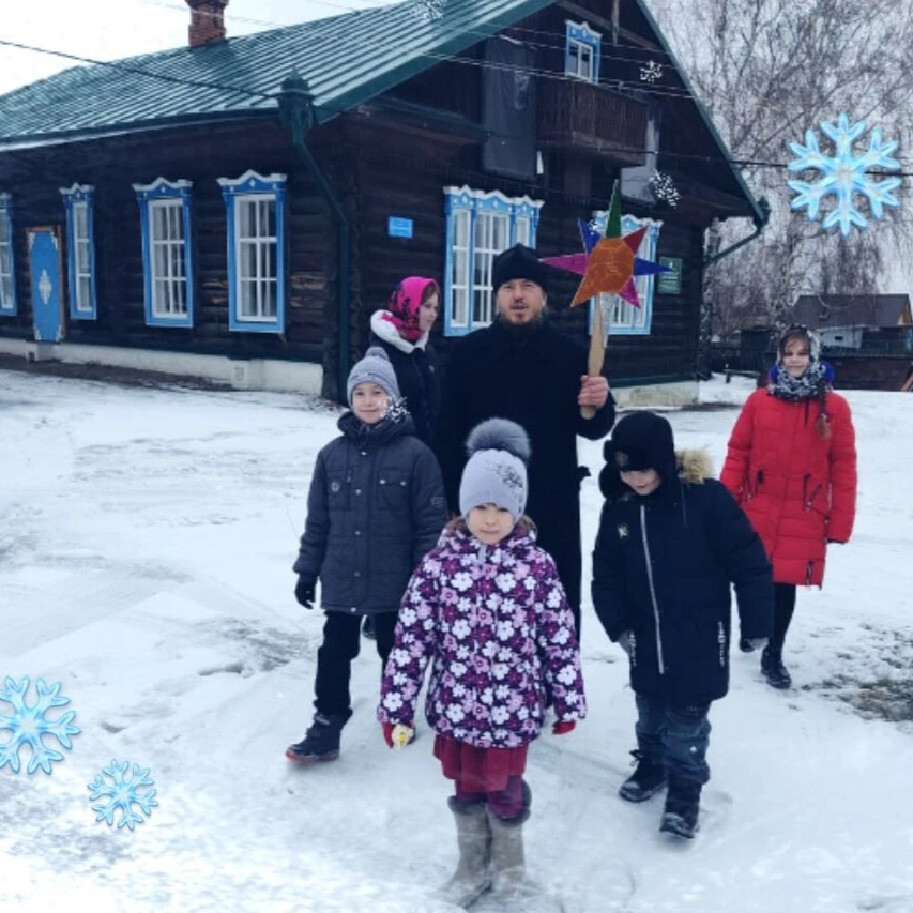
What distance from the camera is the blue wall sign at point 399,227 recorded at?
11227mm

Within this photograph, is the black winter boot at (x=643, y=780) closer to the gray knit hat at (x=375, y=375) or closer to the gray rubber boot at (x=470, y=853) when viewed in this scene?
the gray rubber boot at (x=470, y=853)

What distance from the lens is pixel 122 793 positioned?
2992 mm

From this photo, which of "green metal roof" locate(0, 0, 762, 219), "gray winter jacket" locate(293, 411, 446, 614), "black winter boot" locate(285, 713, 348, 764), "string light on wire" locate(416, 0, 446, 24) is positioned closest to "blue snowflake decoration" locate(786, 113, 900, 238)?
"gray winter jacket" locate(293, 411, 446, 614)

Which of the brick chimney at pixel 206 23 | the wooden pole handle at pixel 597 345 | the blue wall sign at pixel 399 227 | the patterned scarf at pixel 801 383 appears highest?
the brick chimney at pixel 206 23

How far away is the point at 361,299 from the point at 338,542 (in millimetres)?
8094

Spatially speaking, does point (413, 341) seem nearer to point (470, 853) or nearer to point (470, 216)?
point (470, 853)

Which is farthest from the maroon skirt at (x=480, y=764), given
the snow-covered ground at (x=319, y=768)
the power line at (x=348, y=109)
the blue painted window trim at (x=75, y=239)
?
the blue painted window trim at (x=75, y=239)

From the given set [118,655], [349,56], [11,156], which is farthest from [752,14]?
[118,655]

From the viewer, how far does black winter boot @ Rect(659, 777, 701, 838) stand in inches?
114

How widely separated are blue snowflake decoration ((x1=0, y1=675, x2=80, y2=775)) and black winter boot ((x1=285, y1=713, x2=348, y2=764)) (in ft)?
2.53

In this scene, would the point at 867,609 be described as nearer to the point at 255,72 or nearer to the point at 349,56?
the point at 349,56

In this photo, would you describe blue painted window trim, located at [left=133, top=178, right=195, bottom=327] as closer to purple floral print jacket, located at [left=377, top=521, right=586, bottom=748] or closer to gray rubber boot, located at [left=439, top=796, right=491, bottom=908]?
purple floral print jacket, located at [left=377, top=521, right=586, bottom=748]

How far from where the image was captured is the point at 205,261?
12500 millimetres

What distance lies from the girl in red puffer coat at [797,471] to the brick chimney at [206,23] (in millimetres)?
14975
